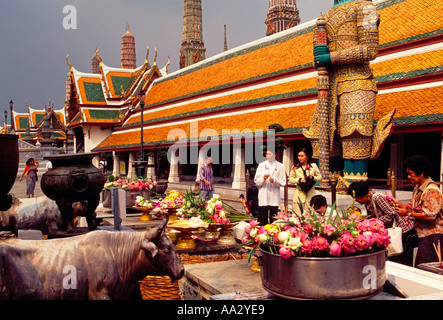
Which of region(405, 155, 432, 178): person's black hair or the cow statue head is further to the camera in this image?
region(405, 155, 432, 178): person's black hair

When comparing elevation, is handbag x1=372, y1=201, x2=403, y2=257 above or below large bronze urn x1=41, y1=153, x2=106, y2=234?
below

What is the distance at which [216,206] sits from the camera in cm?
671

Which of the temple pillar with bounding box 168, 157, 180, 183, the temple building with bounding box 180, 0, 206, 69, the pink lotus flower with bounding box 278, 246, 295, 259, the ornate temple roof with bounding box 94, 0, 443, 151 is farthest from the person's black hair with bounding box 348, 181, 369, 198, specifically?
the temple building with bounding box 180, 0, 206, 69

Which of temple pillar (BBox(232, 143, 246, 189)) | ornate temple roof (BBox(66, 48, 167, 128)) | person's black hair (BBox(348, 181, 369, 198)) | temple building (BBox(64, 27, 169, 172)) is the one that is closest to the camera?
person's black hair (BBox(348, 181, 369, 198))

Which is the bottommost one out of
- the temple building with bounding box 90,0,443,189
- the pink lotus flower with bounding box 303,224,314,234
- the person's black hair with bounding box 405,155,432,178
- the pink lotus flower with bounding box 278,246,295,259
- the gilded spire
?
→ the pink lotus flower with bounding box 278,246,295,259

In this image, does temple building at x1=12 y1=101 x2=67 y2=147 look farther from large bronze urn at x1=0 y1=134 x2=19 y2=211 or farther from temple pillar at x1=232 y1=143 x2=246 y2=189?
large bronze urn at x1=0 y1=134 x2=19 y2=211

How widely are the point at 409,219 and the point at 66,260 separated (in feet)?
13.2

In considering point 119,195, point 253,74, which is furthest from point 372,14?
Result: point 253,74

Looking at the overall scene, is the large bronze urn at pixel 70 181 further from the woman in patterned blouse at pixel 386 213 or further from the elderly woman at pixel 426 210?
the elderly woman at pixel 426 210

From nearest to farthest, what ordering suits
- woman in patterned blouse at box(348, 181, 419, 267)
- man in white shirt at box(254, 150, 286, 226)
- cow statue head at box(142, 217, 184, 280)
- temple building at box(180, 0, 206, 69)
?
cow statue head at box(142, 217, 184, 280) → woman in patterned blouse at box(348, 181, 419, 267) → man in white shirt at box(254, 150, 286, 226) → temple building at box(180, 0, 206, 69)

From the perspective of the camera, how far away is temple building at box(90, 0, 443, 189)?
1348cm

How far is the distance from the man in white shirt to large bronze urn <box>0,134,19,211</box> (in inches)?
182

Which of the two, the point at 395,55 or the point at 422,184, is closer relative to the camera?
the point at 422,184
